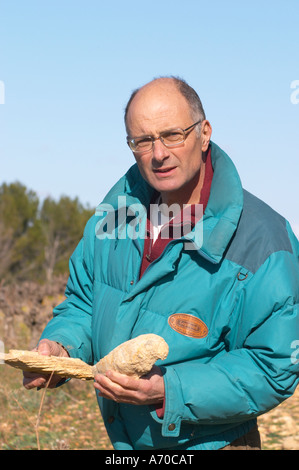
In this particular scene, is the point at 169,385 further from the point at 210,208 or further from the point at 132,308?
the point at 210,208

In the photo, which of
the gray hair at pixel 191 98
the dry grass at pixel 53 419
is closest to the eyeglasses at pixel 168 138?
the gray hair at pixel 191 98

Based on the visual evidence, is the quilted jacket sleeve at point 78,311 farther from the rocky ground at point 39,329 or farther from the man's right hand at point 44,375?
the rocky ground at point 39,329

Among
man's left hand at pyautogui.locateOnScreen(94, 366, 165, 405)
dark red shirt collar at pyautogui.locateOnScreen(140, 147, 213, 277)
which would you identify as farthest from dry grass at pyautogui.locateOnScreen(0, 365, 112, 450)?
man's left hand at pyautogui.locateOnScreen(94, 366, 165, 405)

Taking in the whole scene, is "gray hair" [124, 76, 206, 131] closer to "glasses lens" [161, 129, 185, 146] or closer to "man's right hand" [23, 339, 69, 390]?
"glasses lens" [161, 129, 185, 146]

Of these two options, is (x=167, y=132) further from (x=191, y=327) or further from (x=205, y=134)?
(x=191, y=327)

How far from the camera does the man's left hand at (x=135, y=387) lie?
97.0 inches

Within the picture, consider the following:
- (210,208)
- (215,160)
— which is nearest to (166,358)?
(210,208)

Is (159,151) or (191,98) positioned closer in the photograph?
(159,151)

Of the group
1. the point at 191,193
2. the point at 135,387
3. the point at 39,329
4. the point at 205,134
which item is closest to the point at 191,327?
the point at 135,387

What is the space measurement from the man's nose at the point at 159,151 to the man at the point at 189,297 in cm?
2

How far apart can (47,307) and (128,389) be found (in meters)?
7.51

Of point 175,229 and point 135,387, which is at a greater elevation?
point 175,229

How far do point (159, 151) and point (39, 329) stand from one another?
6.71 meters

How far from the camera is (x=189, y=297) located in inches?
104
